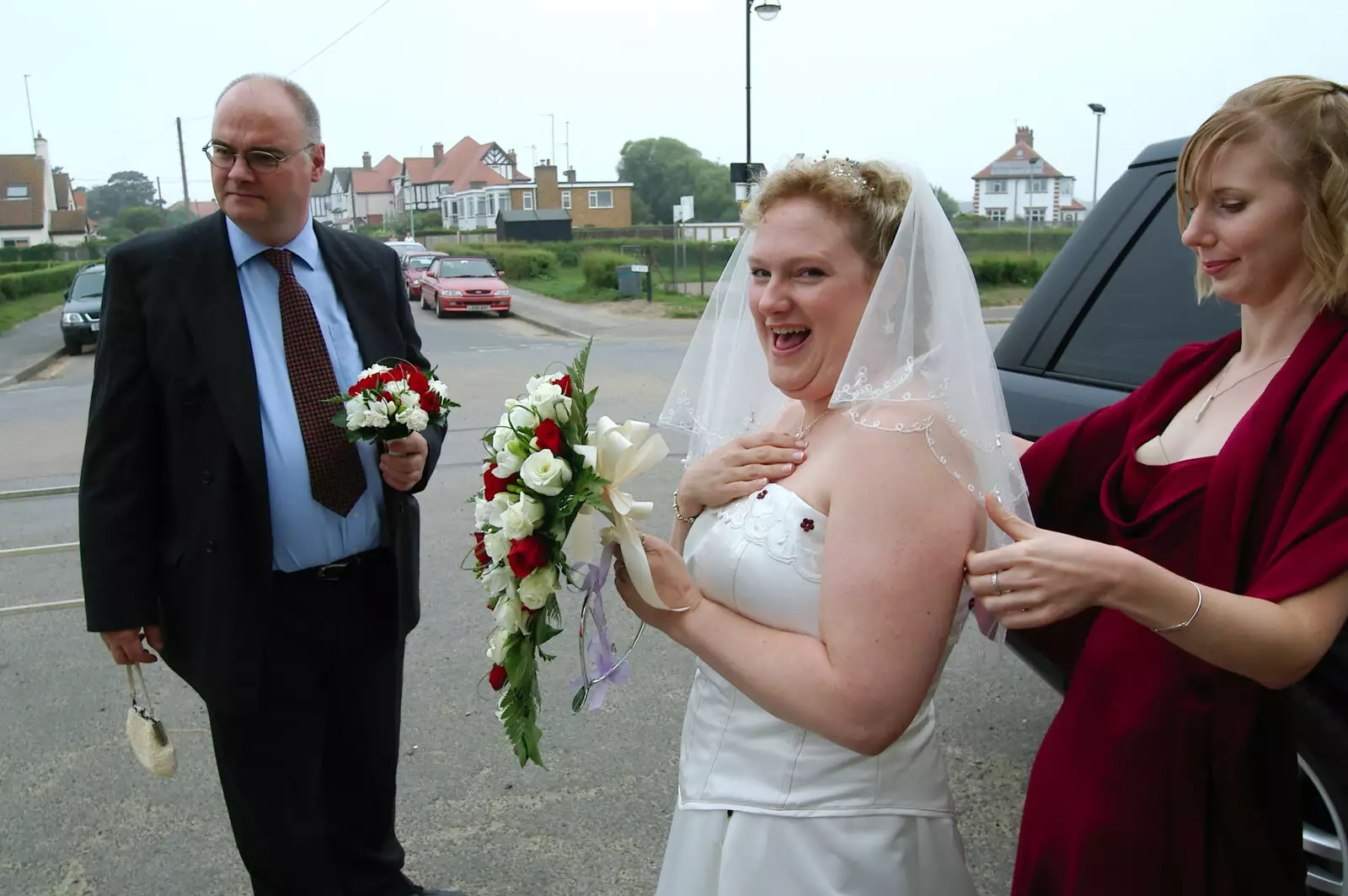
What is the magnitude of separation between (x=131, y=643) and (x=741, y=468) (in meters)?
1.76

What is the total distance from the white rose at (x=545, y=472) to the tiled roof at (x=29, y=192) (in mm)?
87125

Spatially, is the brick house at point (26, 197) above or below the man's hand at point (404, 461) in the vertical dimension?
above

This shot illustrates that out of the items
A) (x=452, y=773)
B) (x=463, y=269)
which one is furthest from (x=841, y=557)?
(x=463, y=269)

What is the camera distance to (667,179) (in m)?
109

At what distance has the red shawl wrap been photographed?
1.50 metres

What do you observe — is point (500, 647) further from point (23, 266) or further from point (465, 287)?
point (23, 266)

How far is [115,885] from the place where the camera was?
3250mm

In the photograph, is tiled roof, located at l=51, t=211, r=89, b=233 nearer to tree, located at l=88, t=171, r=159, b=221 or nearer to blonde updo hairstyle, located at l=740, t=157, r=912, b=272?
tree, located at l=88, t=171, r=159, b=221

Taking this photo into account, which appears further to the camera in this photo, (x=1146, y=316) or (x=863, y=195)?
(x=1146, y=316)

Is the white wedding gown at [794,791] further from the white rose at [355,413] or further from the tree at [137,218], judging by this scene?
the tree at [137,218]

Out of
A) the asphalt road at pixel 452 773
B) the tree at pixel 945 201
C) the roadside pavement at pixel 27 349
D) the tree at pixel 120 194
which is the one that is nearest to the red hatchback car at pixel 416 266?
the roadside pavement at pixel 27 349

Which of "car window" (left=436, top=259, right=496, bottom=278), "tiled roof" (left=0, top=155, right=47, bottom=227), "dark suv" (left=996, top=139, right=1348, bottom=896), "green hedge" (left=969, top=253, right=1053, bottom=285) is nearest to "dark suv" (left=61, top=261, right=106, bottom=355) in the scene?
"car window" (left=436, top=259, right=496, bottom=278)

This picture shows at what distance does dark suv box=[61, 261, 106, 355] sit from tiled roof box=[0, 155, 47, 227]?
64652 mm

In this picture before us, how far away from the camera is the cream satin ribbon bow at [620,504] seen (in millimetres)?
1804
